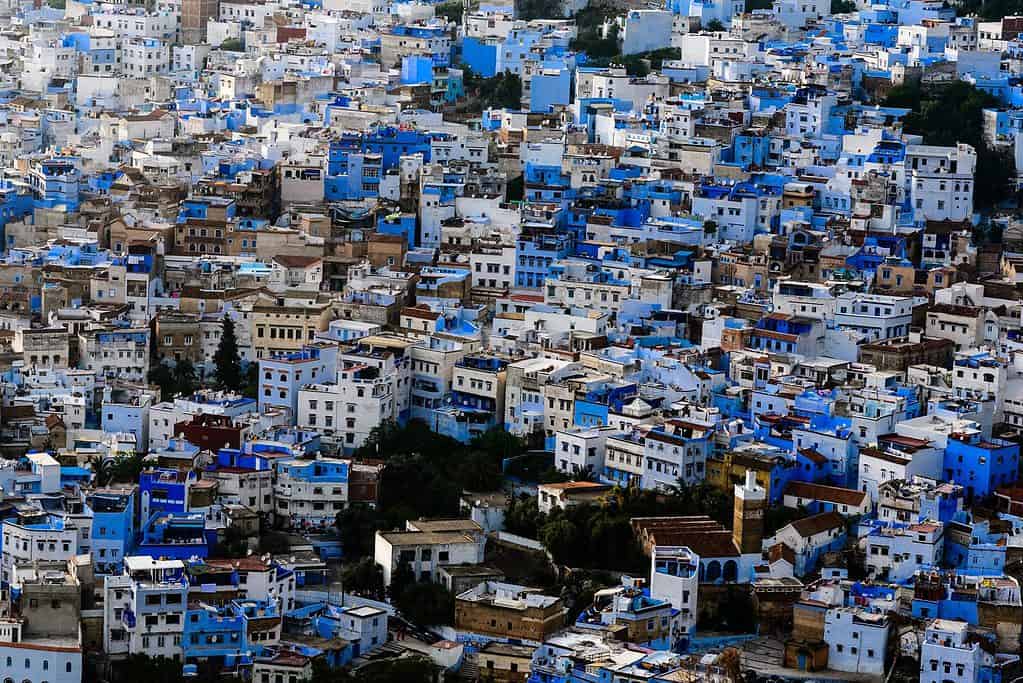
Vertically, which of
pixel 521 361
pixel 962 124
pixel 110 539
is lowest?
pixel 110 539

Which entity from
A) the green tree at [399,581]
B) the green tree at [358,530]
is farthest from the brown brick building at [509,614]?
the green tree at [358,530]

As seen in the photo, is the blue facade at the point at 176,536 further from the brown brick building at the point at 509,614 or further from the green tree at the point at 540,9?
the green tree at the point at 540,9

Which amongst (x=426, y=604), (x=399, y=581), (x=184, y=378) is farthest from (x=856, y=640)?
(x=184, y=378)

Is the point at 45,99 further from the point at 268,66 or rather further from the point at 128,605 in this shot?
the point at 128,605

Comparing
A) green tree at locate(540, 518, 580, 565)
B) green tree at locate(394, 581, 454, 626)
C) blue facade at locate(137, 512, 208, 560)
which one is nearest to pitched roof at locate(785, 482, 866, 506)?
green tree at locate(540, 518, 580, 565)

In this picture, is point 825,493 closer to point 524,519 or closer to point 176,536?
point 524,519

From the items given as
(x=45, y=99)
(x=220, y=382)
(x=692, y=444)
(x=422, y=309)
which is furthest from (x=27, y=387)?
(x=45, y=99)
